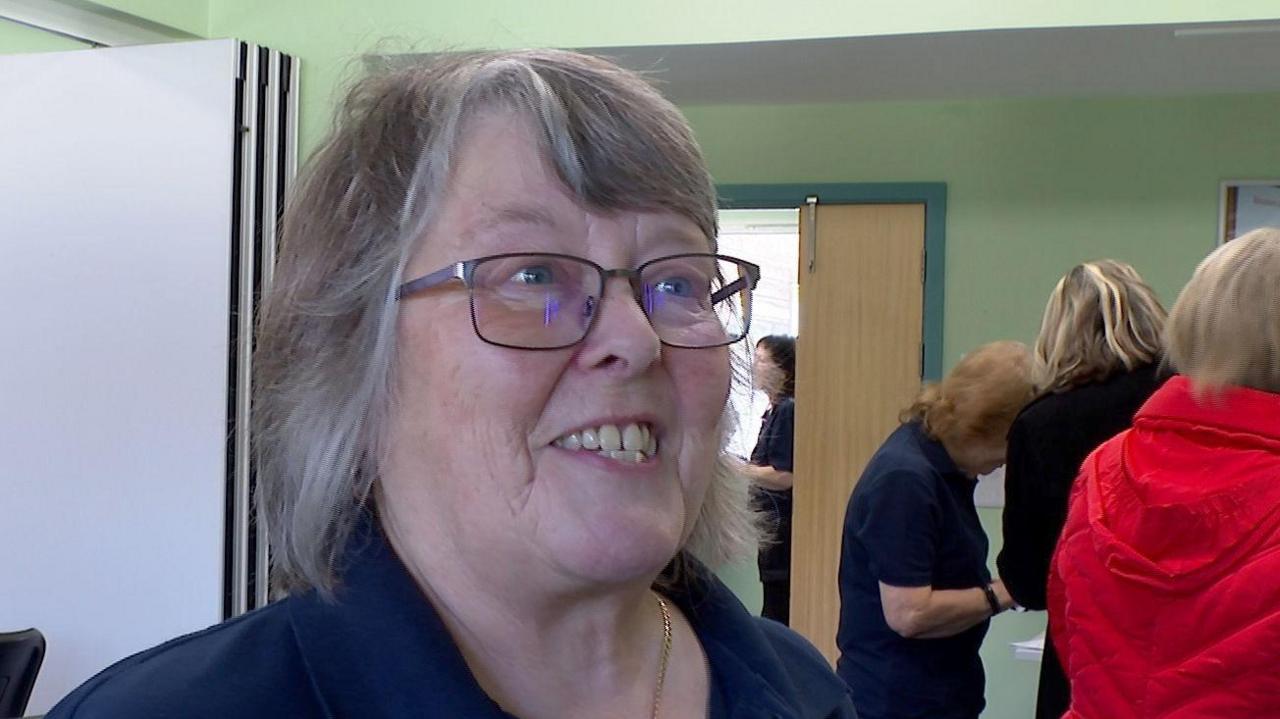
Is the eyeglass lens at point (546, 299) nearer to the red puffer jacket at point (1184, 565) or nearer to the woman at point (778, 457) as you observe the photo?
the red puffer jacket at point (1184, 565)

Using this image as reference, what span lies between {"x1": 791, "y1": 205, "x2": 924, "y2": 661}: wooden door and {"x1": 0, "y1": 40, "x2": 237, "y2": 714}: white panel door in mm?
2368

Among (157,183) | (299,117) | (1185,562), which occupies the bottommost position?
(1185,562)

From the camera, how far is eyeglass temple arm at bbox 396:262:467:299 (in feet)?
2.86

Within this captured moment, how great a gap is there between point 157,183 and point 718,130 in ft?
7.51

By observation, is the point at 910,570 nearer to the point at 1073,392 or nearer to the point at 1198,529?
the point at 1073,392

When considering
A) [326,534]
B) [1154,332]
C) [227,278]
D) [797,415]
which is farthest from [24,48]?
[326,534]

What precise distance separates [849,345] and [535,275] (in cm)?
383

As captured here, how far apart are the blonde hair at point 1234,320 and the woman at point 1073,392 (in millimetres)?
406

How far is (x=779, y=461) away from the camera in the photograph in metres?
4.97

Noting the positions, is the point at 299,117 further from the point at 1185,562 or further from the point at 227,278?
the point at 1185,562

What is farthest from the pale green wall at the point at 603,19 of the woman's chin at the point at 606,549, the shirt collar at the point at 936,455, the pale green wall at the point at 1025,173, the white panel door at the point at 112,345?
the woman's chin at the point at 606,549

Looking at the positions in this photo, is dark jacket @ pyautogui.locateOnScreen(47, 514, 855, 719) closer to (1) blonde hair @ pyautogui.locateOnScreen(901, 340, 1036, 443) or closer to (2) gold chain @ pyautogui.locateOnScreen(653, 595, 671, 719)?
(2) gold chain @ pyautogui.locateOnScreen(653, 595, 671, 719)

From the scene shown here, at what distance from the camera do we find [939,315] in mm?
4500

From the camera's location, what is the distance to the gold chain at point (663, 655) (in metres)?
1.03
